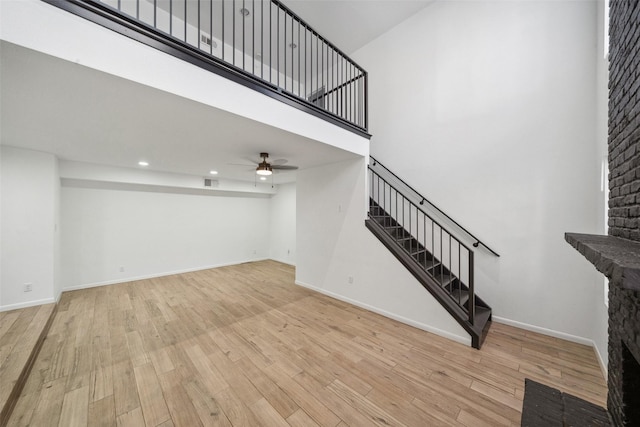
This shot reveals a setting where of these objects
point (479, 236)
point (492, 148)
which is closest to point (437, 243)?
point (479, 236)

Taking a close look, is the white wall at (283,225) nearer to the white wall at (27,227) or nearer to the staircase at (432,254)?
the staircase at (432,254)

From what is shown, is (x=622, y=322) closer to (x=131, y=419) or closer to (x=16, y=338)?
(x=131, y=419)

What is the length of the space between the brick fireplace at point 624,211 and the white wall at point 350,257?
5.02 feet

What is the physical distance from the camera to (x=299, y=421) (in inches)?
69.6

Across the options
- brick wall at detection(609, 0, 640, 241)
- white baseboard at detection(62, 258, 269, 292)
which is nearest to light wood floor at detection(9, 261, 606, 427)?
white baseboard at detection(62, 258, 269, 292)

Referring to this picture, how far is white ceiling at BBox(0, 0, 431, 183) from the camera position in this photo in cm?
170

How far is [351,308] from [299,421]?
2.23 m

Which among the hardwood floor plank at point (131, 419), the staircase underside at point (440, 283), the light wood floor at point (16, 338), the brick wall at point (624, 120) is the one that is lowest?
the hardwood floor plank at point (131, 419)

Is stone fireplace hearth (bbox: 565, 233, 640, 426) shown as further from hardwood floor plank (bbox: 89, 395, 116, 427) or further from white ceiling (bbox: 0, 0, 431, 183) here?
hardwood floor plank (bbox: 89, 395, 116, 427)

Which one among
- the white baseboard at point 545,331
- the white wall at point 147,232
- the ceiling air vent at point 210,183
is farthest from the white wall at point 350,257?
the white wall at point 147,232

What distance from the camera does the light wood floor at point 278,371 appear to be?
6.01ft

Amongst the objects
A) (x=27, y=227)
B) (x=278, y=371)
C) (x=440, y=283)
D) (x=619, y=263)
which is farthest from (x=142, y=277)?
(x=619, y=263)

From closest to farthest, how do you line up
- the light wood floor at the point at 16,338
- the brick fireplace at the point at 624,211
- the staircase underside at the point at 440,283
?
the brick fireplace at the point at 624,211 → the light wood floor at the point at 16,338 → the staircase underside at the point at 440,283

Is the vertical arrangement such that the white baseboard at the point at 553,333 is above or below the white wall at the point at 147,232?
below
